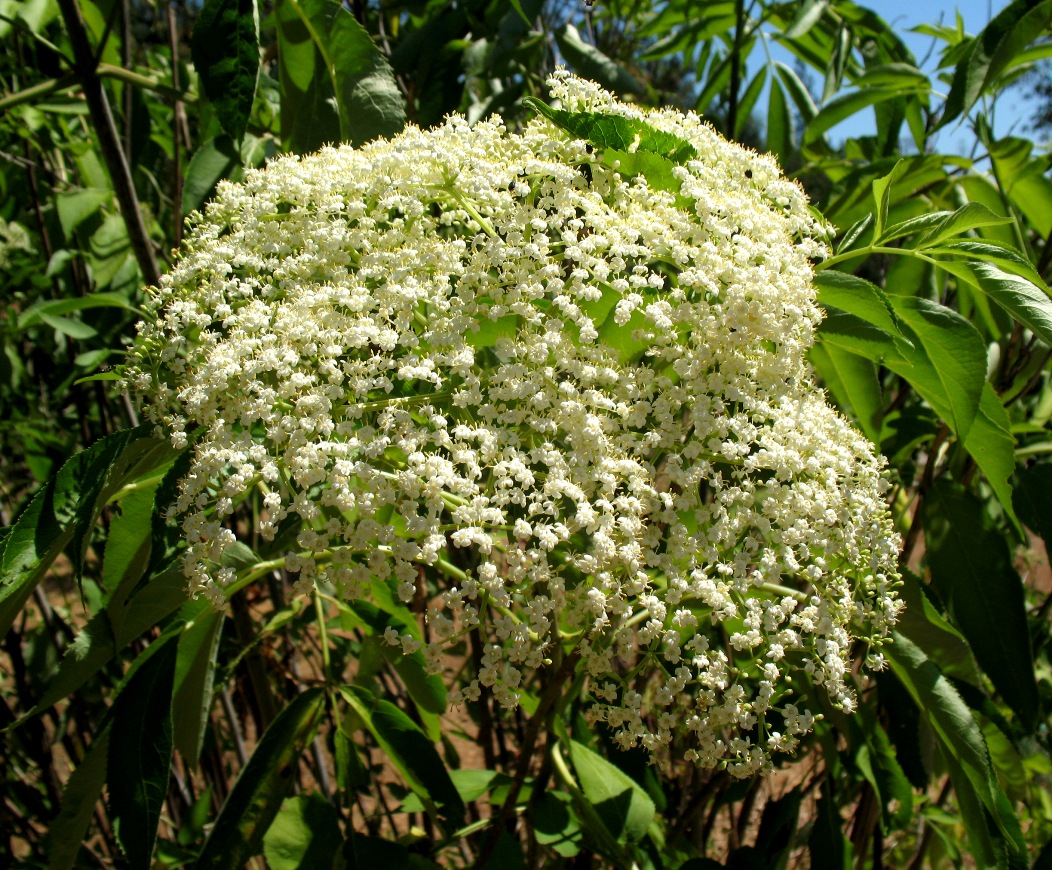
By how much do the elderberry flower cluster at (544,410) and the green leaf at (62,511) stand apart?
0.08m

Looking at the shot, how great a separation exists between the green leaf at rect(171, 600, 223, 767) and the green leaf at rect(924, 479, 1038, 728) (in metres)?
1.19

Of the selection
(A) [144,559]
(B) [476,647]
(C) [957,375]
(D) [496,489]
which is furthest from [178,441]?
(B) [476,647]

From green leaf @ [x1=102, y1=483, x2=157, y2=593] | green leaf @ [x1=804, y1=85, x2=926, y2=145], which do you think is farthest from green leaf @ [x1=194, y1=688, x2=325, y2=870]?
green leaf @ [x1=804, y1=85, x2=926, y2=145]

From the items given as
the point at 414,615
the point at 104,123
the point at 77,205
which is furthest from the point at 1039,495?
the point at 77,205

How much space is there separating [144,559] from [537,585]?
21.8 inches

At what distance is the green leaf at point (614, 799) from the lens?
1.31m

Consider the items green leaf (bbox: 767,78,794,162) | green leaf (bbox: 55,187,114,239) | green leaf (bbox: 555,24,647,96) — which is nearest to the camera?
green leaf (bbox: 555,24,647,96)

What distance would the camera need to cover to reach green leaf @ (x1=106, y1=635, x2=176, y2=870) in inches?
41.5

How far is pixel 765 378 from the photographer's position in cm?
108

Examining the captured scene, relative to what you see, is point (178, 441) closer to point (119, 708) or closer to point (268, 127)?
point (119, 708)

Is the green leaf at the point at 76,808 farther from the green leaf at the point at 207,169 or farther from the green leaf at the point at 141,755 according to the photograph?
the green leaf at the point at 207,169

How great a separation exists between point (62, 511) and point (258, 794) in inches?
19.2

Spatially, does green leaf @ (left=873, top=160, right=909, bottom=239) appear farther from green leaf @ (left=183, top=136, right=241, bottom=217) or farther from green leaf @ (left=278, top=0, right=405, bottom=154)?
green leaf @ (left=183, top=136, right=241, bottom=217)

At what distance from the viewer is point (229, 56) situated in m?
1.19
